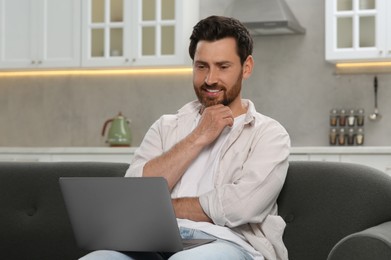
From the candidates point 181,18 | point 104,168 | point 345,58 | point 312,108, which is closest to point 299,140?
point 312,108

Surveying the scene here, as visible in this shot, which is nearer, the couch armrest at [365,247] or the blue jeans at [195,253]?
the couch armrest at [365,247]

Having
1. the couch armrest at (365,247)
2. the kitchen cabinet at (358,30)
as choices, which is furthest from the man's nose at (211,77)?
the kitchen cabinet at (358,30)

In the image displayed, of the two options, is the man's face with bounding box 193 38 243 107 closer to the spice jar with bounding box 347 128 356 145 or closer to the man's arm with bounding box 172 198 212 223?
the man's arm with bounding box 172 198 212 223

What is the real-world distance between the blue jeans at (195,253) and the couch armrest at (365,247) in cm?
33

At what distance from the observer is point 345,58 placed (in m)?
5.80

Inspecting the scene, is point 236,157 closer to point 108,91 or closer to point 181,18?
point 181,18

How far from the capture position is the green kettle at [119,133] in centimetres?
635

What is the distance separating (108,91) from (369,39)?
6.92 feet

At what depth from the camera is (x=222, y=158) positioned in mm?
2826

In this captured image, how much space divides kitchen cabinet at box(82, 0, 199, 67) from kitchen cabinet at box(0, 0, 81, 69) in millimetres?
108

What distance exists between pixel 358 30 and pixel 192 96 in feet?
4.62

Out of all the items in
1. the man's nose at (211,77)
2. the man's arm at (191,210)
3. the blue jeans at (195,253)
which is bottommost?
the blue jeans at (195,253)

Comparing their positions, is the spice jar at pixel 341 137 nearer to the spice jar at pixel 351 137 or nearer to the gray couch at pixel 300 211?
the spice jar at pixel 351 137

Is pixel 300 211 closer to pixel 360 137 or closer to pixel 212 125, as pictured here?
pixel 212 125
